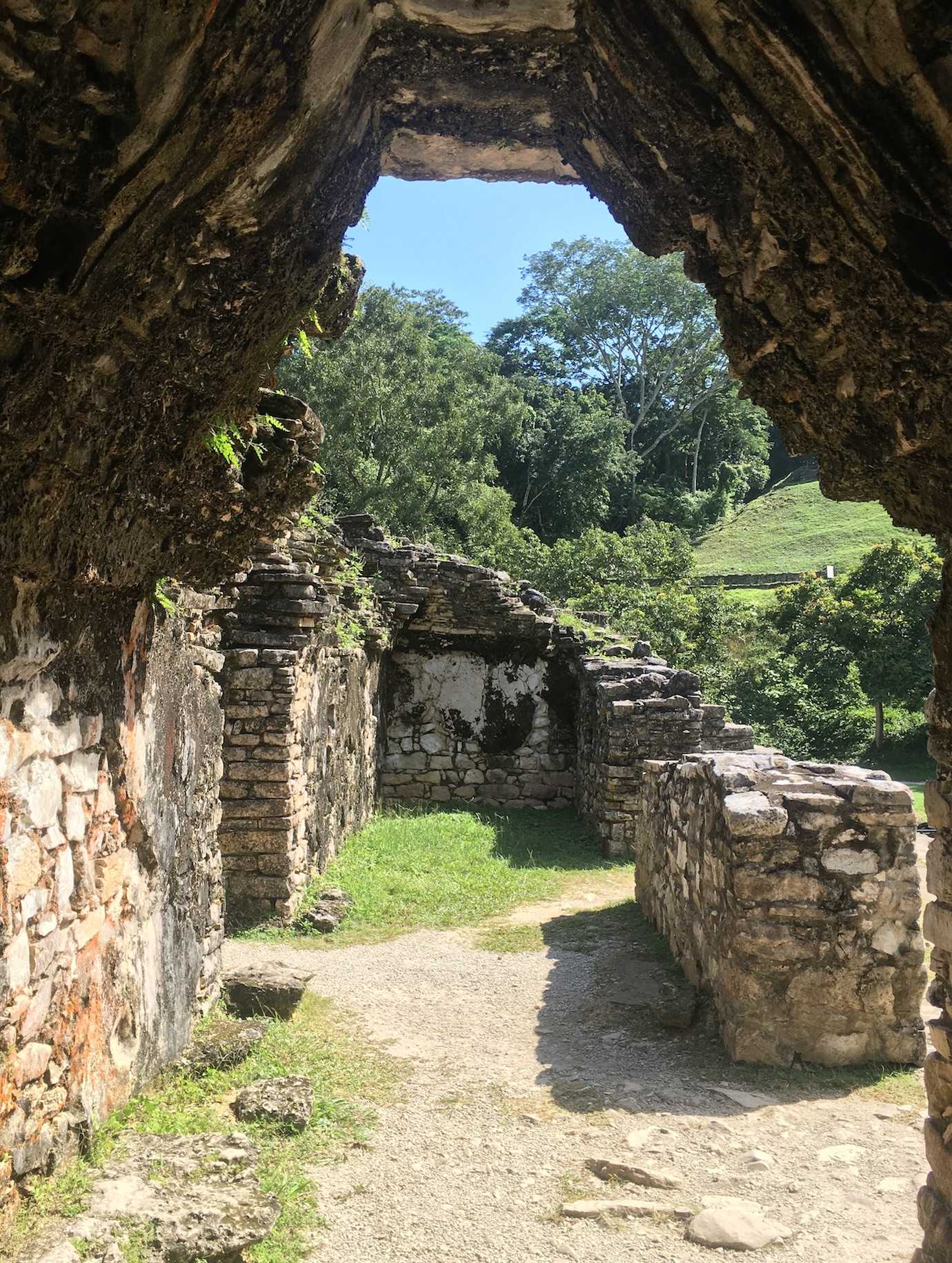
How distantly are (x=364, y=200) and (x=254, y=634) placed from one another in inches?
211

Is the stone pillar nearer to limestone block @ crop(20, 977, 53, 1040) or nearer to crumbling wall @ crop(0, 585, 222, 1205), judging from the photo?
crumbling wall @ crop(0, 585, 222, 1205)

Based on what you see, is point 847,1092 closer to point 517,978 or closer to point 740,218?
point 517,978

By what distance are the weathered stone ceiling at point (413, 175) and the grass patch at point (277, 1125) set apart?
82.9 inches

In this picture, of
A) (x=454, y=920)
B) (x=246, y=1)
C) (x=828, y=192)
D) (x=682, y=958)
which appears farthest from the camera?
(x=454, y=920)

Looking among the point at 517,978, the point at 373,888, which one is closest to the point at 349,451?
the point at 373,888

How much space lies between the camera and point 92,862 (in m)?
3.77

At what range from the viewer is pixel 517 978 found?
675 cm

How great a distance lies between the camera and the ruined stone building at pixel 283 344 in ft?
5.96

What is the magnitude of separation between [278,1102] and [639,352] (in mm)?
40691

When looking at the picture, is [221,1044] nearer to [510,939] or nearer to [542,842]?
[510,939]

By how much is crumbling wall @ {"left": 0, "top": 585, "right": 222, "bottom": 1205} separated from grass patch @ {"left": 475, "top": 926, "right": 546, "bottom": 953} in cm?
274

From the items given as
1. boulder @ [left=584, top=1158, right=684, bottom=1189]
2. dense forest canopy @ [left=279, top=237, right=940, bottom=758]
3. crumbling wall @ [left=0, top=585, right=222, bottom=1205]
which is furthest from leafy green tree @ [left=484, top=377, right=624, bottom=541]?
boulder @ [left=584, top=1158, right=684, bottom=1189]

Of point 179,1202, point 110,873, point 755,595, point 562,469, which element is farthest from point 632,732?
point 562,469

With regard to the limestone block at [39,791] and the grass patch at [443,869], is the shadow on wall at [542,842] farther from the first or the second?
the limestone block at [39,791]
